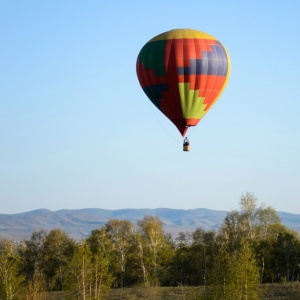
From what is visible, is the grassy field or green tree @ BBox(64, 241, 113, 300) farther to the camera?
the grassy field

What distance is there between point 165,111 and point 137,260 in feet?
134

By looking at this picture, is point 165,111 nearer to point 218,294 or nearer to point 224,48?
point 224,48

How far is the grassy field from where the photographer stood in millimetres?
88438

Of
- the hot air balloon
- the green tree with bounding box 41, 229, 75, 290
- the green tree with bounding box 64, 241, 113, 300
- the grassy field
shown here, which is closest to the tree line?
A: the green tree with bounding box 41, 229, 75, 290

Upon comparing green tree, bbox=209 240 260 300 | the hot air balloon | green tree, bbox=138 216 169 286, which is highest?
the hot air balloon

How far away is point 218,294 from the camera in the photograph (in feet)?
219

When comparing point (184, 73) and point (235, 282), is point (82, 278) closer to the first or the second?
point (235, 282)

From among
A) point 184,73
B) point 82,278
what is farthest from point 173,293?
point 184,73

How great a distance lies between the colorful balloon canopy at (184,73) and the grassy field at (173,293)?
22079 mm

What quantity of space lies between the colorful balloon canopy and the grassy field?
2208 cm

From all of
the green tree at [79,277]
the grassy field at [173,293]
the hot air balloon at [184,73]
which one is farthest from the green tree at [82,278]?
the hot air balloon at [184,73]

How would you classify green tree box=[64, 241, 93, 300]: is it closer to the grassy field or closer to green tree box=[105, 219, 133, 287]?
the grassy field

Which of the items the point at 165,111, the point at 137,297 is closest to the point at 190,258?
the point at 137,297

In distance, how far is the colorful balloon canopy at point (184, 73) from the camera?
71.1 meters
